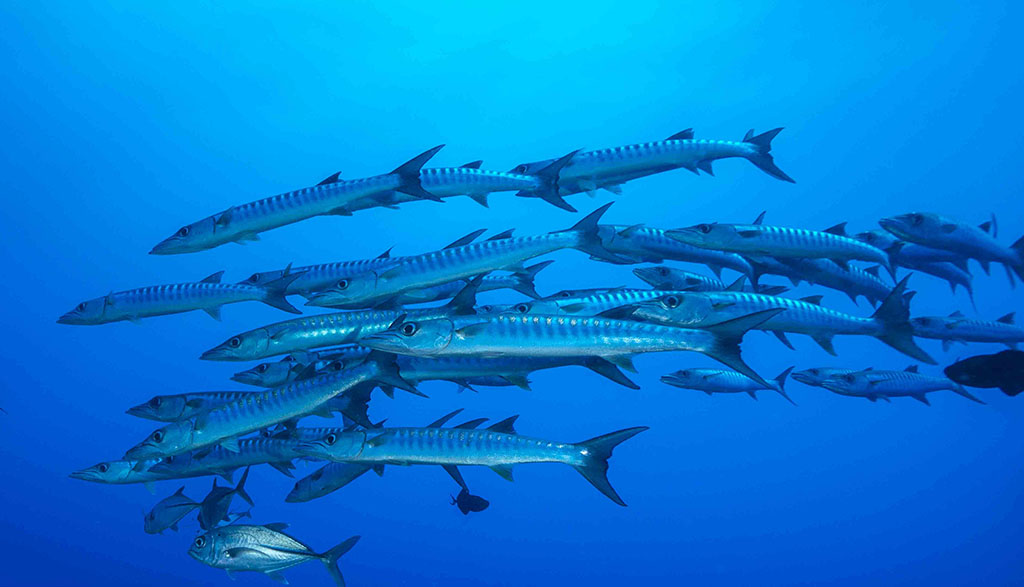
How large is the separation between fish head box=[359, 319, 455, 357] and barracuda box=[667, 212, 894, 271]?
9.22 feet

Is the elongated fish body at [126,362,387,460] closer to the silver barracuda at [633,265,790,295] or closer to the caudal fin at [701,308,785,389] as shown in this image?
the caudal fin at [701,308,785,389]

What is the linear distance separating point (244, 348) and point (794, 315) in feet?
15.1

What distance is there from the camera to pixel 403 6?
1006 inches

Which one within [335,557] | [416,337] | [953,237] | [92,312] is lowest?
[335,557]

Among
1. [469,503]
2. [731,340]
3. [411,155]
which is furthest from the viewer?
[411,155]

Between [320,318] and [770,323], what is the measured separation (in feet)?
12.4

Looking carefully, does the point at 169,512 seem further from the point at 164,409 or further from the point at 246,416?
the point at 246,416

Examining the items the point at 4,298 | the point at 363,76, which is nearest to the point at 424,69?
the point at 363,76

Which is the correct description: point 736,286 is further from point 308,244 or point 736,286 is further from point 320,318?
point 308,244

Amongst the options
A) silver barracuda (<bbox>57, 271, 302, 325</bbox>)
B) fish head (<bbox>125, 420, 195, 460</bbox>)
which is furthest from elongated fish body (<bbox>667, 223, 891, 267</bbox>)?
fish head (<bbox>125, 420, 195, 460</bbox>)

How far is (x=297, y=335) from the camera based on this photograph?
530 centimetres

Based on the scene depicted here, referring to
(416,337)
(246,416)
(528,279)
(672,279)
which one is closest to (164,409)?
(246,416)

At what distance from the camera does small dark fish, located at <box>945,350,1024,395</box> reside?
19.0 ft

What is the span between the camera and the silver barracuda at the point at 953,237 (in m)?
6.12
